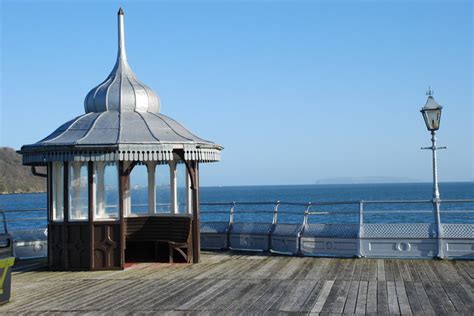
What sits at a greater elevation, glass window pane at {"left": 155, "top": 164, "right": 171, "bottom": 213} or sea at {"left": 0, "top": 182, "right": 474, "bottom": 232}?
glass window pane at {"left": 155, "top": 164, "right": 171, "bottom": 213}

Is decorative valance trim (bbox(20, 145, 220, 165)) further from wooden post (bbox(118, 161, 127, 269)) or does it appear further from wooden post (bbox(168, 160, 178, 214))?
wooden post (bbox(168, 160, 178, 214))

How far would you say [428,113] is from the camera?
13852mm

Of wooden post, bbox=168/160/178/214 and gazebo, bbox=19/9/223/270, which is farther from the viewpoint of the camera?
wooden post, bbox=168/160/178/214

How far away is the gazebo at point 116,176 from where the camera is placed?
13.7 m

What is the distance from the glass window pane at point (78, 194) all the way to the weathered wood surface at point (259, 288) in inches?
48.9

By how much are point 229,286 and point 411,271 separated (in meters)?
3.48

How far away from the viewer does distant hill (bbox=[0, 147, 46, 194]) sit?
150 metres

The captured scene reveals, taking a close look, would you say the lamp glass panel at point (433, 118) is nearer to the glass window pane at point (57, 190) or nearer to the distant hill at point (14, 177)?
the glass window pane at point (57, 190)

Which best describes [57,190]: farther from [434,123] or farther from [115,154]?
[434,123]

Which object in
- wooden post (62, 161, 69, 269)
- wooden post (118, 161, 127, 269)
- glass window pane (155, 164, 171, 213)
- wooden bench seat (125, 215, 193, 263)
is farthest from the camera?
glass window pane (155, 164, 171, 213)

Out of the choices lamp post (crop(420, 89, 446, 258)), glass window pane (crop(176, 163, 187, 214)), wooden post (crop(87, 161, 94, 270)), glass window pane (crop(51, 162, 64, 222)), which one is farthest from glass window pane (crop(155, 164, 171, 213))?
lamp post (crop(420, 89, 446, 258))

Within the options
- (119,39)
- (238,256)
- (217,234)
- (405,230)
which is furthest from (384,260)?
(119,39)

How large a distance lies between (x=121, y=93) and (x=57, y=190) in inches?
98.9

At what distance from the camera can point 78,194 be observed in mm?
14062
